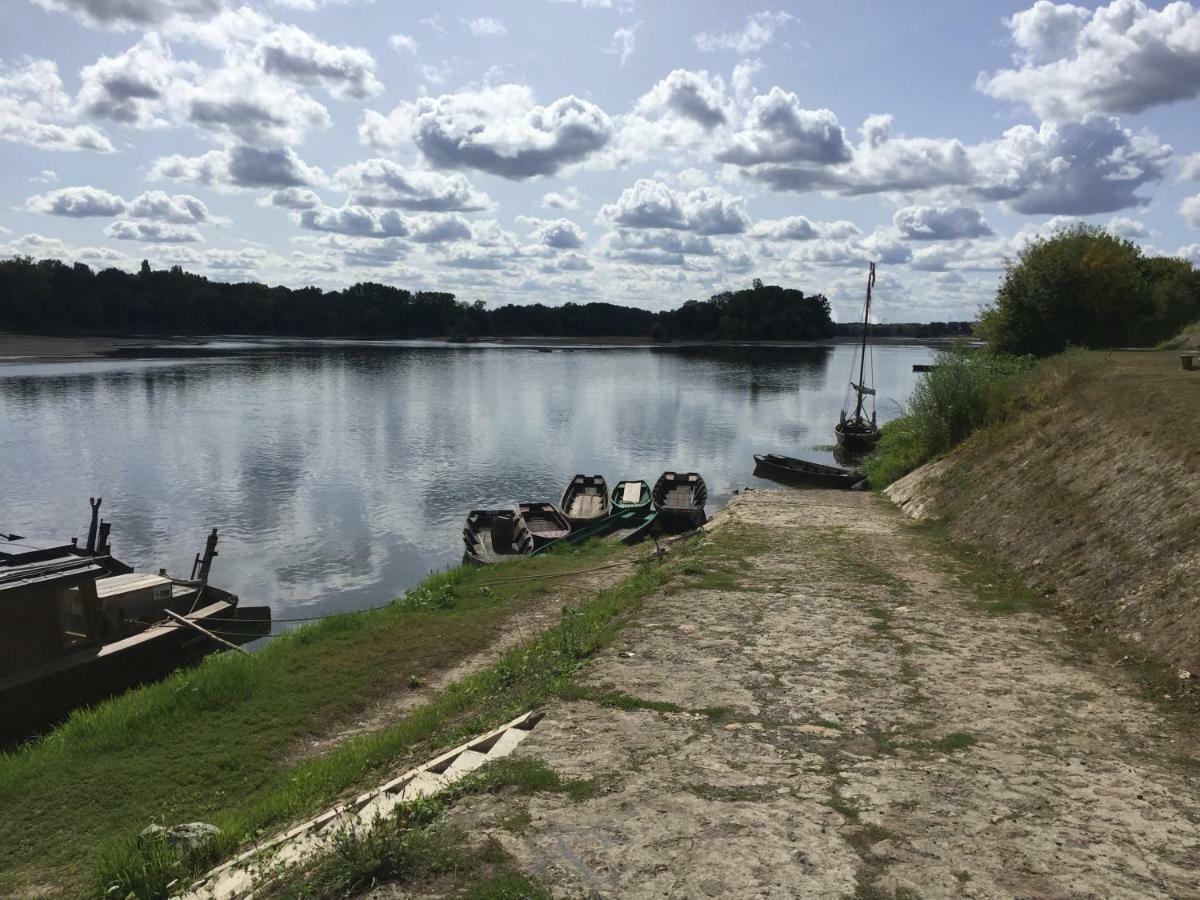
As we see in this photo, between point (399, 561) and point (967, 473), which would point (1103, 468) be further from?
point (399, 561)

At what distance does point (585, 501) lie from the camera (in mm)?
32438

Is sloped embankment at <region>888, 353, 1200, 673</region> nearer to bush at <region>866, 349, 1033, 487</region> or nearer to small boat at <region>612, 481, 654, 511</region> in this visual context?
bush at <region>866, 349, 1033, 487</region>

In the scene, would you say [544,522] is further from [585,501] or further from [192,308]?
[192,308]

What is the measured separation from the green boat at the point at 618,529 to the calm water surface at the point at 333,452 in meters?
3.97

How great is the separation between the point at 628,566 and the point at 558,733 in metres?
12.4

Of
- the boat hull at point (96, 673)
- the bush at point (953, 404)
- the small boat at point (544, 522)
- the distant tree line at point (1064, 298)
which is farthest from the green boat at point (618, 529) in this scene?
the distant tree line at point (1064, 298)

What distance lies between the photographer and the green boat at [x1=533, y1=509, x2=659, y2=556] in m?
26.3

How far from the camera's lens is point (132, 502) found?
33594 mm

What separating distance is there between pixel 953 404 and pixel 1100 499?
10837mm

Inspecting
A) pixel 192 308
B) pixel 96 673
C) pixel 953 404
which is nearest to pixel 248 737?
pixel 96 673

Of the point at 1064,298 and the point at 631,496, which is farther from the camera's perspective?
the point at 1064,298

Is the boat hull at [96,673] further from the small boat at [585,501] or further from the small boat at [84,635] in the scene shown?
the small boat at [585,501]

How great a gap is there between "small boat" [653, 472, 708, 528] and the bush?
6.64m

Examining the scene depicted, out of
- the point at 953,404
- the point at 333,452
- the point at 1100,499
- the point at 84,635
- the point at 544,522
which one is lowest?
the point at 333,452
